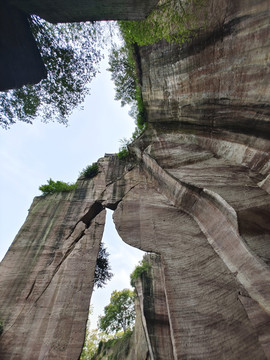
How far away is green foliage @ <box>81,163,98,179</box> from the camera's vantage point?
12.6 m

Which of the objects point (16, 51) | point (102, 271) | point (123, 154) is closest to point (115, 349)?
point (102, 271)

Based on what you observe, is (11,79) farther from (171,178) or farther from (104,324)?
(104,324)

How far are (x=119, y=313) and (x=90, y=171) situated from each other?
19183 mm

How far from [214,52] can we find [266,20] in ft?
6.51

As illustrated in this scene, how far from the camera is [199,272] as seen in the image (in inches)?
220

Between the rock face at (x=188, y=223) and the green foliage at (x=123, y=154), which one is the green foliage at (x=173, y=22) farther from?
the green foliage at (x=123, y=154)

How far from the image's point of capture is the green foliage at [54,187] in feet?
37.3

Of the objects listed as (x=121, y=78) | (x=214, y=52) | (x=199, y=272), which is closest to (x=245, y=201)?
(x=199, y=272)

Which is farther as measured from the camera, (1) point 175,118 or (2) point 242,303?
(1) point 175,118

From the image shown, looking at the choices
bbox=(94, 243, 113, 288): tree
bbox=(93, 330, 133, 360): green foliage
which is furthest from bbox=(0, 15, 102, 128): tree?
bbox=(93, 330, 133, 360): green foliage

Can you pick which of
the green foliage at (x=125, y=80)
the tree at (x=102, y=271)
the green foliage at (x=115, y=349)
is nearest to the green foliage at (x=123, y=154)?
→ the green foliage at (x=125, y=80)

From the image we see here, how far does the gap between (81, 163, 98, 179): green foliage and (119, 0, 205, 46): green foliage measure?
7.65m

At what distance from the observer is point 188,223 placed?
7055mm

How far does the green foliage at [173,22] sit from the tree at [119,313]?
82.2ft
